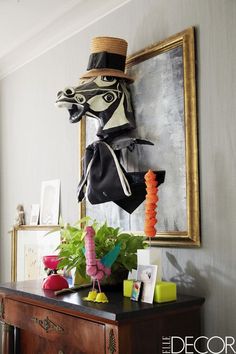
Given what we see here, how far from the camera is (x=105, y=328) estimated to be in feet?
5.09

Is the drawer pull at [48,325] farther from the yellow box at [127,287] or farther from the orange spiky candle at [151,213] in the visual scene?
the orange spiky candle at [151,213]

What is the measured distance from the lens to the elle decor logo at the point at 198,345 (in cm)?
167

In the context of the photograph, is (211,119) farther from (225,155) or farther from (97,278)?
(97,278)

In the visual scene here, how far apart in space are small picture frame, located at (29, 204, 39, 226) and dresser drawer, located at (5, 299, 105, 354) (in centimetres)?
88

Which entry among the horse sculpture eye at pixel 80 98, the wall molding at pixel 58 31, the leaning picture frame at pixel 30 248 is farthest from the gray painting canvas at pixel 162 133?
the leaning picture frame at pixel 30 248

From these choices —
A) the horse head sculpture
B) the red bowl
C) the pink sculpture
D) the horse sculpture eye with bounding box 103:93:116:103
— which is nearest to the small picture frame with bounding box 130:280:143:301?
the pink sculpture

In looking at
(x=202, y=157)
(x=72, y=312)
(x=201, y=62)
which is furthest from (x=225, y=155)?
(x=72, y=312)

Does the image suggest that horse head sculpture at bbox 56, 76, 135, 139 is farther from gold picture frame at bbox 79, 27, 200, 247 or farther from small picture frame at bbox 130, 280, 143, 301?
small picture frame at bbox 130, 280, 143, 301

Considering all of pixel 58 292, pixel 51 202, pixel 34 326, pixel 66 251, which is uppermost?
pixel 51 202

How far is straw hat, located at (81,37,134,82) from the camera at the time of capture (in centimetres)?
214

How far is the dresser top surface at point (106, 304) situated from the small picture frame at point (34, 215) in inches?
36.0

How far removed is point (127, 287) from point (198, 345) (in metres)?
0.36

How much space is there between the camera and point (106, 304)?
165 centimetres

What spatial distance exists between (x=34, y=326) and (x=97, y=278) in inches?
15.4
